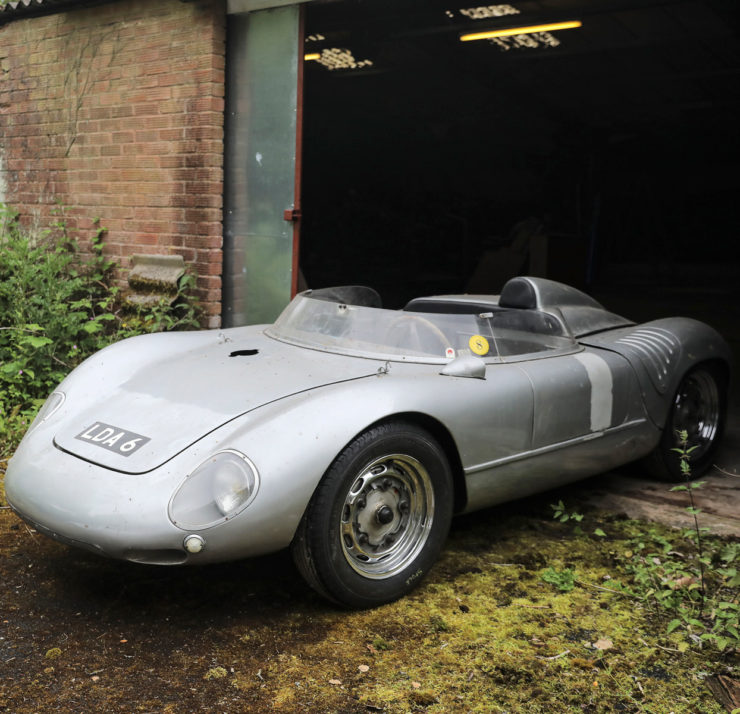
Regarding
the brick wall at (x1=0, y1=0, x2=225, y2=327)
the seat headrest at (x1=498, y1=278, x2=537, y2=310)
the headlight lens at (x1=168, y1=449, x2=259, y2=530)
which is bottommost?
the headlight lens at (x1=168, y1=449, x2=259, y2=530)

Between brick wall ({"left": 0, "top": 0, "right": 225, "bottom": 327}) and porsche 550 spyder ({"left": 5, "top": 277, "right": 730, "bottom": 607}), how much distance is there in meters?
2.36

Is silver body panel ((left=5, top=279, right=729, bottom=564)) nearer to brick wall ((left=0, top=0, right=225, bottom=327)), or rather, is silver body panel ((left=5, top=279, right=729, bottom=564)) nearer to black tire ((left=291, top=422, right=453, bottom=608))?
black tire ((left=291, top=422, right=453, bottom=608))

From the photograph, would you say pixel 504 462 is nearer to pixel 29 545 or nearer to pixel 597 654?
pixel 597 654

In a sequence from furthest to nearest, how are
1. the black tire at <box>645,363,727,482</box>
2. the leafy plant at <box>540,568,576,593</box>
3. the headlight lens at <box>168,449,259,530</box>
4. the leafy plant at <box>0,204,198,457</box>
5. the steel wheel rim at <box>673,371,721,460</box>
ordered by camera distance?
the leafy plant at <box>0,204,198,457</box> → the steel wheel rim at <box>673,371,721,460</box> → the black tire at <box>645,363,727,482</box> → the leafy plant at <box>540,568,576,593</box> → the headlight lens at <box>168,449,259,530</box>

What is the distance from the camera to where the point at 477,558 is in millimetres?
3361

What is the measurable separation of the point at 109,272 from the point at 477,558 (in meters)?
4.42

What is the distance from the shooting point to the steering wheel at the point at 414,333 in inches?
131

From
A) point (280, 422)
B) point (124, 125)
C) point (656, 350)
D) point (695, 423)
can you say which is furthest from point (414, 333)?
point (124, 125)

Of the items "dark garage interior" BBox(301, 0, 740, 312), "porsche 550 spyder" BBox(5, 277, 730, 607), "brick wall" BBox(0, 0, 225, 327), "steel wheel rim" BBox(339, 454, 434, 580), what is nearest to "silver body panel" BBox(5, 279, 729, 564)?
"porsche 550 spyder" BBox(5, 277, 730, 607)

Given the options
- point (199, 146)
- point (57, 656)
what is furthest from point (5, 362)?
point (57, 656)

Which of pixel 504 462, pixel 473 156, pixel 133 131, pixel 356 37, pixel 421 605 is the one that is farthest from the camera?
pixel 473 156

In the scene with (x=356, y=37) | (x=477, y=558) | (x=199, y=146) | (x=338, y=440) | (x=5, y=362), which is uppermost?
(x=356, y=37)

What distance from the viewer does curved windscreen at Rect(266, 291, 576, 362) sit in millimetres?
3338

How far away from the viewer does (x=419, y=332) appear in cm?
335
